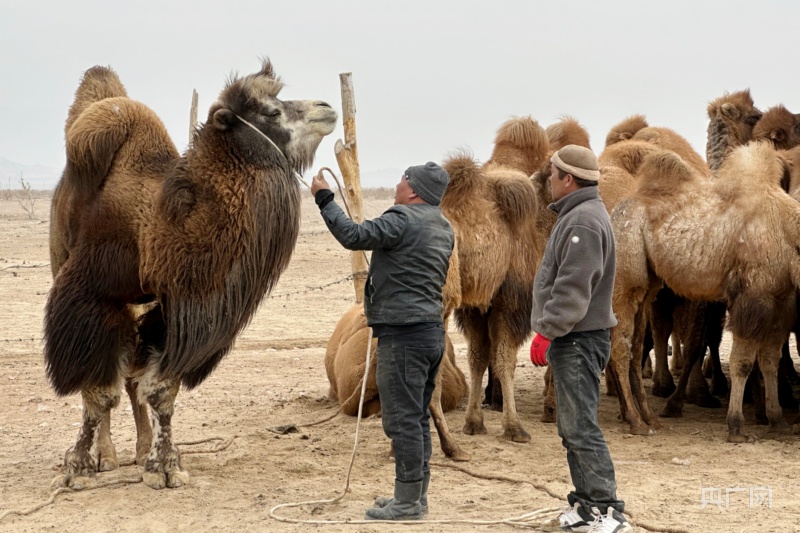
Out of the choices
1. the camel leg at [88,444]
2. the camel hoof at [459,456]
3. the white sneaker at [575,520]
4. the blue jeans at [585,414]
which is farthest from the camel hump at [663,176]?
the camel leg at [88,444]

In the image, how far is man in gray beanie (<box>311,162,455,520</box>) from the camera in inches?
222

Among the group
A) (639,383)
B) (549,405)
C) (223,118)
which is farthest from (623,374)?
(223,118)

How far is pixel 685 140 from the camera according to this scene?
10.4 m

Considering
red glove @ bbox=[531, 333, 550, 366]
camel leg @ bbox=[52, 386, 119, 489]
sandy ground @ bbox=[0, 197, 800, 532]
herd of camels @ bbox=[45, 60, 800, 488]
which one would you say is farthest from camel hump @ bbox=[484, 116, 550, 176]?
camel leg @ bbox=[52, 386, 119, 489]

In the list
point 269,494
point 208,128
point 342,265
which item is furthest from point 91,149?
point 342,265

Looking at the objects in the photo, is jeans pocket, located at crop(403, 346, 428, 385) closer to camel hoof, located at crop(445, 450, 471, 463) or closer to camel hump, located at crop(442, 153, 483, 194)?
camel hoof, located at crop(445, 450, 471, 463)

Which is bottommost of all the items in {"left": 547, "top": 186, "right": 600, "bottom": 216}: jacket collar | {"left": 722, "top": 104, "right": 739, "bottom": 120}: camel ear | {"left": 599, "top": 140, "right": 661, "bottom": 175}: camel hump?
{"left": 547, "top": 186, "right": 600, "bottom": 216}: jacket collar

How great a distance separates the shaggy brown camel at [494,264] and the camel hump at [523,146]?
84 cm

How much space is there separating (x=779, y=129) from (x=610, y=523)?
6.85m

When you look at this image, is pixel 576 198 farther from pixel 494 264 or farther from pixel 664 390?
pixel 664 390

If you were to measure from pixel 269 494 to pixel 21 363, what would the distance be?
6.34 metres

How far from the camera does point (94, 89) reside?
7.68 m

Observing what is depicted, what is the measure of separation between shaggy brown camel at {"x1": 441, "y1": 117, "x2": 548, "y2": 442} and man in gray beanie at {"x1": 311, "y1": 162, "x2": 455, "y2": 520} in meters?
2.16

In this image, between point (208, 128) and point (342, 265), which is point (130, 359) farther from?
point (342, 265)
